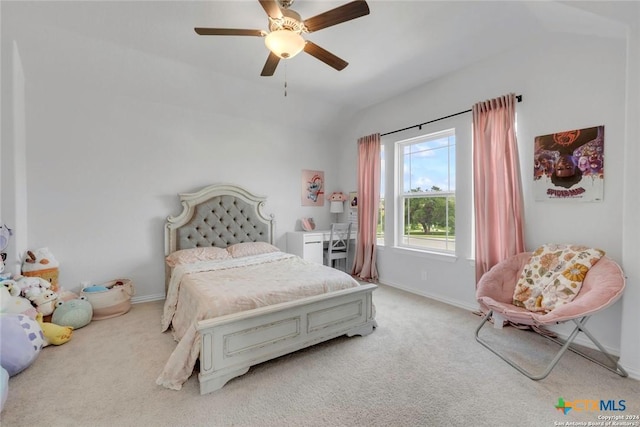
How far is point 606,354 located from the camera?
2037mm

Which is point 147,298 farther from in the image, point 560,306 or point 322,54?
point 560,306

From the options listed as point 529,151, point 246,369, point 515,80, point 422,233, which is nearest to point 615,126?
point 529,151

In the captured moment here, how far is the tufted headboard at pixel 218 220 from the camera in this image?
12.1 feet

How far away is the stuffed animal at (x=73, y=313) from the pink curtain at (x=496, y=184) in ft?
13.5

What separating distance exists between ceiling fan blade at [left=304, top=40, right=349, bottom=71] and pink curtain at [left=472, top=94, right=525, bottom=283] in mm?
1738

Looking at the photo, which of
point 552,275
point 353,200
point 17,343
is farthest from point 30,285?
point 552,275

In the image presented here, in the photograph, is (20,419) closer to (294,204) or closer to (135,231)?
(135,231)

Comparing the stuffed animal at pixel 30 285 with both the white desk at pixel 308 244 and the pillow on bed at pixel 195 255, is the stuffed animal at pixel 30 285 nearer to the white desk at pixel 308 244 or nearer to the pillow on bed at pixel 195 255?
the pillow on bed at pixel 195 255

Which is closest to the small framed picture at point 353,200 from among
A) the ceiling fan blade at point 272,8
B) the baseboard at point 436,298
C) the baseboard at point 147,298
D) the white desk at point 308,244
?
the white desk at point 308,244

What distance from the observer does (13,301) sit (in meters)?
2.29

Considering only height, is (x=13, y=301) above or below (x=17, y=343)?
above

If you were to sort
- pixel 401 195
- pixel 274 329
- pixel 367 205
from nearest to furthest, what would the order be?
pixel 274 329 → pixel 401 195 → pixel 367 205

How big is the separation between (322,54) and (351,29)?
0.61 meters

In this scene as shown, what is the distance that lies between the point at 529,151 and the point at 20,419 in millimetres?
4301
